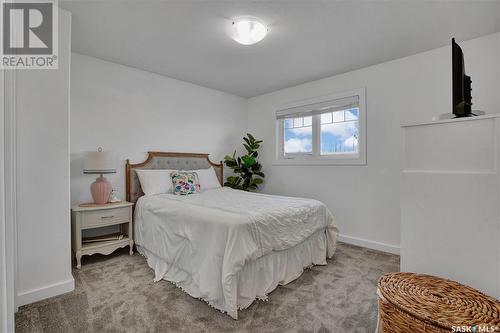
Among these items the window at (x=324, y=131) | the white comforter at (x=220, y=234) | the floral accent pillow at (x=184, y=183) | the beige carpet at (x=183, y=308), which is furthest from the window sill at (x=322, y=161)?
the floral accent pillow at (x=184, y=183)

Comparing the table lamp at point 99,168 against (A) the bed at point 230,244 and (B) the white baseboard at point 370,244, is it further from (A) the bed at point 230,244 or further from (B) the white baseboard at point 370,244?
(B) the white baseboard at point 370,244

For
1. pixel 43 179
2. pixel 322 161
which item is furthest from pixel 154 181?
pixel 322 161

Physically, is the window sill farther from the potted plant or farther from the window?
the potted plant

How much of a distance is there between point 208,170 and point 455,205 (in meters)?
3.20

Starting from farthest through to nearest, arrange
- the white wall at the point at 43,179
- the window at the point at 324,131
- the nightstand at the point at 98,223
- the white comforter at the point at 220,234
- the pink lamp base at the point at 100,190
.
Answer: the window at the point at 324,131 < the pink lamp base at the point at 100,190 < the nightstand at the point at 98,223 < the white wall at the point at 43,179 < the white comforter at the point at 220,234

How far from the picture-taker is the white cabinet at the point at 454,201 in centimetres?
117

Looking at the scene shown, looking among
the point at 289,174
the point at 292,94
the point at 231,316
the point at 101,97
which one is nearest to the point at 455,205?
the point at 231,316

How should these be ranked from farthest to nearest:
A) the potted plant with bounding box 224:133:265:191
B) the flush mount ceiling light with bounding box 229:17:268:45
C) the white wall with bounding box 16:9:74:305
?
1. the potted plant with bounding box 224:133:265:191
2. the flush mount ceiling light with bounding box 229:17:268:45
3. the white wall with bounding box 16:9:74:305

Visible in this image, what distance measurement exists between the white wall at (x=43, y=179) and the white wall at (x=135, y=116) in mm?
899

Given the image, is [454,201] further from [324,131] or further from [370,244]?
[324,131]

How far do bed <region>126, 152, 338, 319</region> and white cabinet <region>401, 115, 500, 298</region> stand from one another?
38.8 inches

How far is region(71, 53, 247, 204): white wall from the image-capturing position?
2.88 m

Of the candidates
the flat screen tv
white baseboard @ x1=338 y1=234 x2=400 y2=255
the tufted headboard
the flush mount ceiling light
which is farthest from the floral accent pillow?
the flat screen tv

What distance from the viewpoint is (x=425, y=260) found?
1357 millimetres
